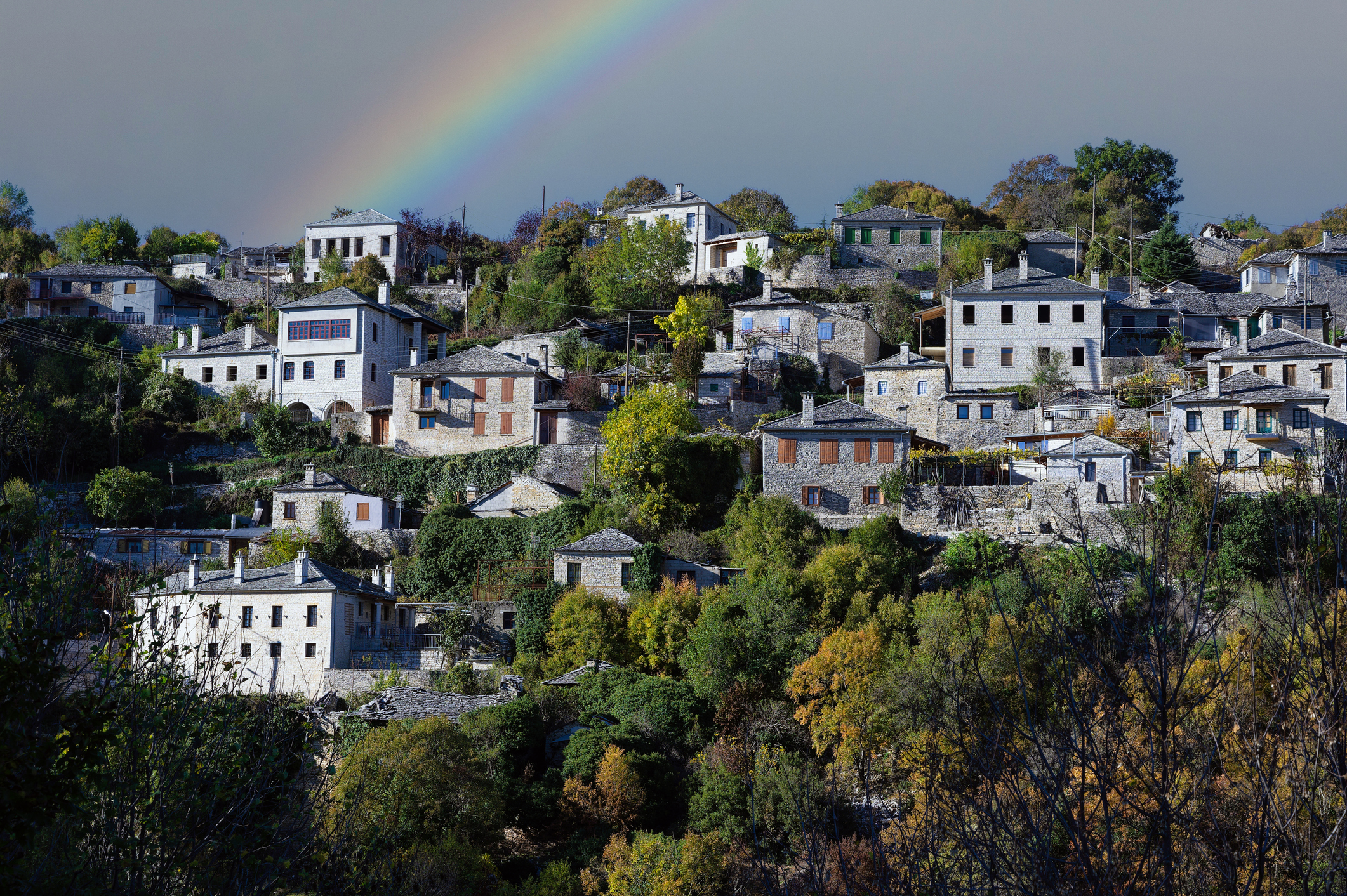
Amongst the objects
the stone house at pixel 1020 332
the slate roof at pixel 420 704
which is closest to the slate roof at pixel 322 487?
the slate roof at pixel 420 704

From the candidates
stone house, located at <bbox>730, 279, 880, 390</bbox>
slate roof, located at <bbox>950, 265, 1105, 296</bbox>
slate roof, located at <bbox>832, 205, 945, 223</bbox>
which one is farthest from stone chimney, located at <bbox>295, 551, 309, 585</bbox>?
slate roof, located at <bbox>832, 205, 945, 223</bbox>

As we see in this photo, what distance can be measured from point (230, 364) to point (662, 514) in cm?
3139

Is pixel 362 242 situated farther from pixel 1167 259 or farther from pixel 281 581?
pixel 1167 259

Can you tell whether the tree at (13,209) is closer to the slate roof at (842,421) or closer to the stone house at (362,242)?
the stone house at (362,242)

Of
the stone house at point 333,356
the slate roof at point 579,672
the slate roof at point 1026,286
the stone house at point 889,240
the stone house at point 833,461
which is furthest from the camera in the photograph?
the stone house at point 889,240

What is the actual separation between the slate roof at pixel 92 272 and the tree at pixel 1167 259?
63003mm

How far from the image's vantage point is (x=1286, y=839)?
9242 mm

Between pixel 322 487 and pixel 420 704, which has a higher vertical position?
pixel 322 487

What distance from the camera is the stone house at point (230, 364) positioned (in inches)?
2657

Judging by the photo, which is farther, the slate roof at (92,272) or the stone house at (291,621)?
the slate roof at (92,272)

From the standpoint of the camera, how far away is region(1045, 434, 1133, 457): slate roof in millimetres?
47562

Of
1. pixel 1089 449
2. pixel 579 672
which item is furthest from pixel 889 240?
pixel 579 672

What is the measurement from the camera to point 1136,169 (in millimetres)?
97875

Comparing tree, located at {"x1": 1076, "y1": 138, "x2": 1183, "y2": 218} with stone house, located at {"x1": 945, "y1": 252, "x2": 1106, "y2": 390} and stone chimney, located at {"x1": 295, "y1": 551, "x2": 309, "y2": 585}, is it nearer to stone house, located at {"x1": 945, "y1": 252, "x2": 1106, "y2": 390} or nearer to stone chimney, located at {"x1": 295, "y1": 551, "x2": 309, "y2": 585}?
stone house, located at {"x1": 945, "y1": 252, "x2": 1106, "y2": 390}
